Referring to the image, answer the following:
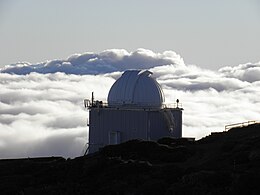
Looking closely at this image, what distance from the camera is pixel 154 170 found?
39250 mm

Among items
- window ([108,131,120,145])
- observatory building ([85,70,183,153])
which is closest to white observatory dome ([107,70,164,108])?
observatory building ([85,70,183,153])

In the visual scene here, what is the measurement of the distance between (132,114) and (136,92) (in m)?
1.63

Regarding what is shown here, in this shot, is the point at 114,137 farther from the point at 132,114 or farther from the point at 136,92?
the point at 136,92

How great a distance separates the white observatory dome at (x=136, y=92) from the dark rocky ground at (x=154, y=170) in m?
3.72

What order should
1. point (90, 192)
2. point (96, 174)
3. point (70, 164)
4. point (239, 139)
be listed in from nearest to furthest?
point (90, 192), point (96, 174), point (70, 164), point (239, 139)

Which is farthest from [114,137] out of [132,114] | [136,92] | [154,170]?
[154,170]

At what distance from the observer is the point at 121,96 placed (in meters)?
54.3

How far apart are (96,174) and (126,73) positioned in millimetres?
16706

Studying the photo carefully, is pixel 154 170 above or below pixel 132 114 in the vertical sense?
below

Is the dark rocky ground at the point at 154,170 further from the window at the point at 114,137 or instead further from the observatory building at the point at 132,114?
the window at the point at 114,137

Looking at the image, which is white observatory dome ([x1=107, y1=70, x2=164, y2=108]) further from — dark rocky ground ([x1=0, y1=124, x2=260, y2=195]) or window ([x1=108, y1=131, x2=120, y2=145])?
dark rocky ground ([x1=0, y1=124, x2=260, y2=195])

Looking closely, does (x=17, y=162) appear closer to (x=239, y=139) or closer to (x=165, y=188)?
(x=239, y=139)

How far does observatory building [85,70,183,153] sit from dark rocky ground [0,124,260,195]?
2.67m

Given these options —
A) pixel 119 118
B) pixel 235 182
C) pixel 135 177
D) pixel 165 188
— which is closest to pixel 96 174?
pixel 135 177
